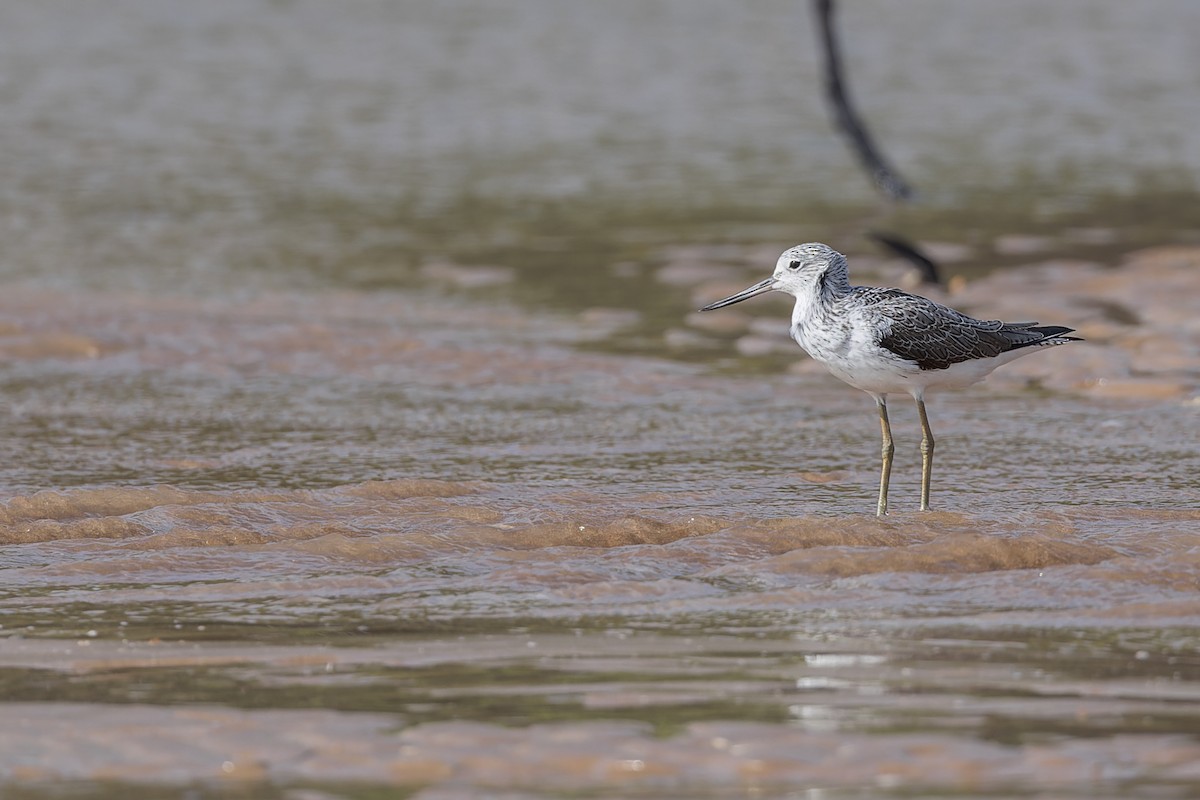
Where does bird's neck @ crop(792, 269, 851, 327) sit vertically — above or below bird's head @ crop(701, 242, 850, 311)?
below

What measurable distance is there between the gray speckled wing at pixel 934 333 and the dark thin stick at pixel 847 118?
329 inches

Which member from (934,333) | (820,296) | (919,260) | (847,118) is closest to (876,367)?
(934,333)

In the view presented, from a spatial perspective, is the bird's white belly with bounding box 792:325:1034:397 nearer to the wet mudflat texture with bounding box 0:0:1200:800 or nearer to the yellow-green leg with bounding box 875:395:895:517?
the yellow-green leg with bounding box 875:395:895:517

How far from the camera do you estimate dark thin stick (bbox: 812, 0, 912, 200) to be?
1557 cm

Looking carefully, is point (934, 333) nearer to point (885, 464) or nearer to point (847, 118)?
point (885, 464)

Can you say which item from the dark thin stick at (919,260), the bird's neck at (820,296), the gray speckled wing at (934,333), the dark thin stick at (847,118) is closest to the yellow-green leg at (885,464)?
the gray speckled wing at (934,333)

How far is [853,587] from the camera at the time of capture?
20.0 feet

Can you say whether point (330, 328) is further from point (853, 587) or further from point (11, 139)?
point (11, 139)

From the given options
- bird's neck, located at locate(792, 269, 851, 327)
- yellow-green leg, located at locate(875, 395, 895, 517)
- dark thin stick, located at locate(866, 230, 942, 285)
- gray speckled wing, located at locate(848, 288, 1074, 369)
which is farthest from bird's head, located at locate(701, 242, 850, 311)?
dark thin stick, located at locate(866, 230, 942, 285)

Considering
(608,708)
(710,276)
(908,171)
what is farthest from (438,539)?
(908,171)

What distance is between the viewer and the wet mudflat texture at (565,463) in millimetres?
4629

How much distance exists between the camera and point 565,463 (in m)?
8.30

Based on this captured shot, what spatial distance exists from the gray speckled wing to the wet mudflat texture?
64 cm

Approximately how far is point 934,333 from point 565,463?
1916 mm
